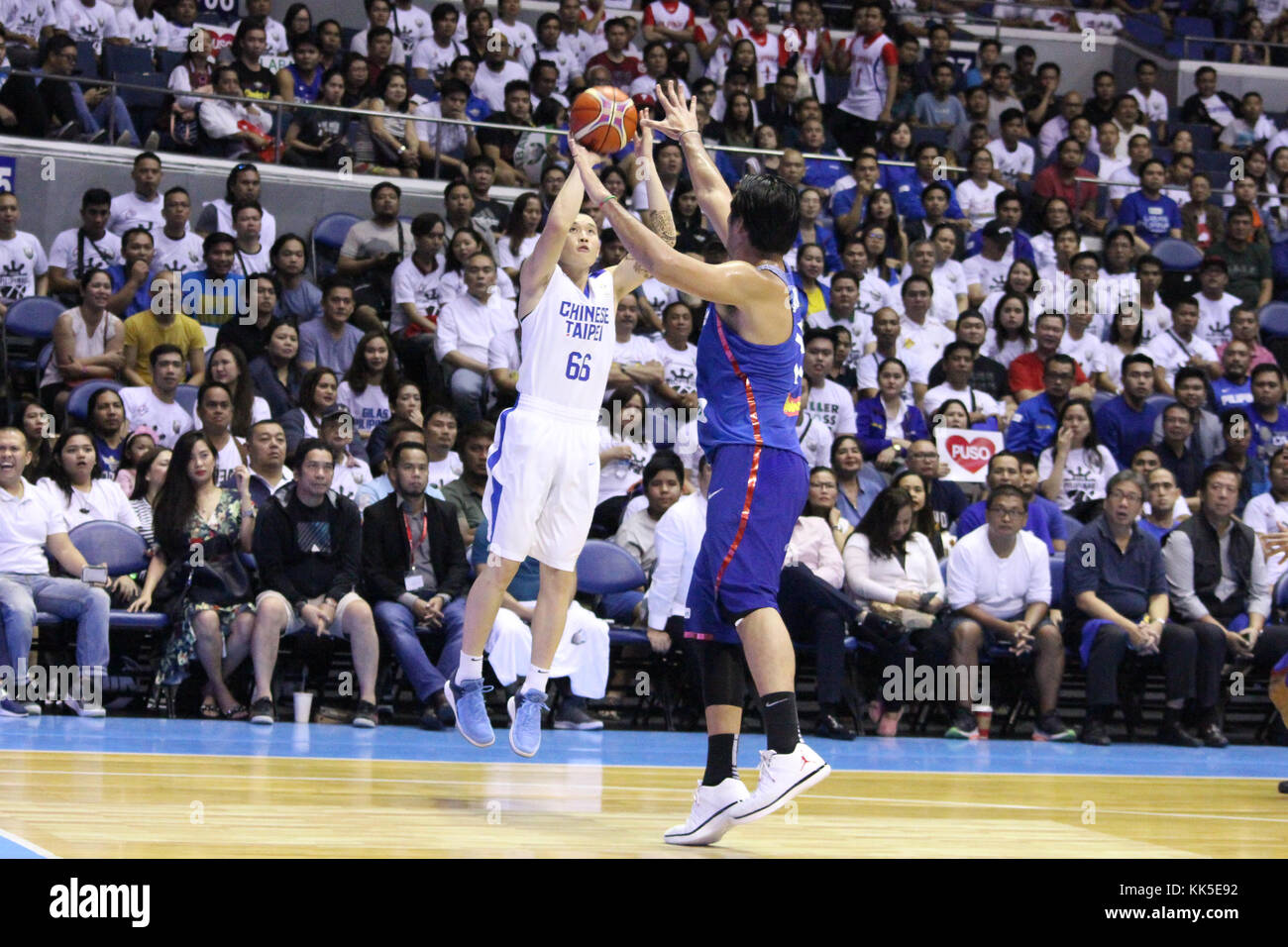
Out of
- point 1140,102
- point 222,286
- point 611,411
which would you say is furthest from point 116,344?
point 1140,102

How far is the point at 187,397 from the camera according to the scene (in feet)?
37.7

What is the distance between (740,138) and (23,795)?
446 inches

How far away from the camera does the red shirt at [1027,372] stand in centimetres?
1391

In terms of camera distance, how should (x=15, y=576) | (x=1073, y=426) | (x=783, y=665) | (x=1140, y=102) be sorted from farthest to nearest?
(x=1140, y=102) → (x=1073, y=426) → (x=15, y=576) → (x=783, y=665)

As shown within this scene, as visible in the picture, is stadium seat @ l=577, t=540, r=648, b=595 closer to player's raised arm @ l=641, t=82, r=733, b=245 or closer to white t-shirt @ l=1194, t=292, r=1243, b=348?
player's raised arm @ l=641, t=82, r=733, b=245

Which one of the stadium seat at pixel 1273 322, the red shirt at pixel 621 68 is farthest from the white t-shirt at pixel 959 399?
the red shirt at pixel 621 68

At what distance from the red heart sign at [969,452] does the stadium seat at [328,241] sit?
5568mm

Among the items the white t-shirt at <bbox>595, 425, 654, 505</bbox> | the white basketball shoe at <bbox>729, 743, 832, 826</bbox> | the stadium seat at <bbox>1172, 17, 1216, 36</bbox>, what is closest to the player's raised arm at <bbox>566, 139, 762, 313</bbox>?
the white basketball shoe at <bbox>729, 743, 832, 826</bbox>

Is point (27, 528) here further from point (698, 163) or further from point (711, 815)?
point (711, 815)

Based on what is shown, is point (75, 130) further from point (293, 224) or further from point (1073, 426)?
point (1073, 426)

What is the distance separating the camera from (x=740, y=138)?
15695 millimetres

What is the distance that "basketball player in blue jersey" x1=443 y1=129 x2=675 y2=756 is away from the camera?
7.02 meters

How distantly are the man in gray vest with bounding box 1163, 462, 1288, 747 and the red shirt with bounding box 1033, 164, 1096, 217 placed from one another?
5650 mm

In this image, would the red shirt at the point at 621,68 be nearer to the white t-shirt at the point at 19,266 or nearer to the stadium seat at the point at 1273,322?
the white t-shirt at the point at 19,266
